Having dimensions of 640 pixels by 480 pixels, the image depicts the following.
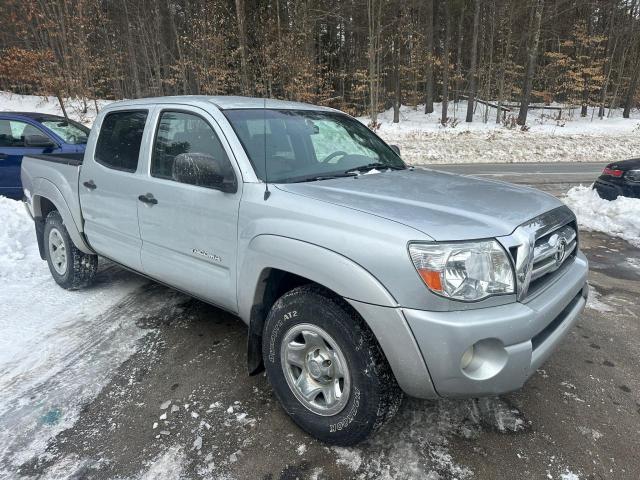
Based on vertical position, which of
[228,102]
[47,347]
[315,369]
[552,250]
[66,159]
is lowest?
[47,347]

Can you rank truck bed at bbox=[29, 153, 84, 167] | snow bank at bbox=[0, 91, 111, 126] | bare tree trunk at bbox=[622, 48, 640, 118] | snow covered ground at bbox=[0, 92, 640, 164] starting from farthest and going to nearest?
bare tree trunk at bbox=[622, 48, 640, 118] → snow bank at bbox=[0, 91, 111, 126] → snow covered ground at bbox=[0, 92, 640, 164] → truck bed at bbox=[29, 153, 84, 167]

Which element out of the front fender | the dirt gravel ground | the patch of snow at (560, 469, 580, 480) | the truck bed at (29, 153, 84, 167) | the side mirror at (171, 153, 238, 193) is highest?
the side mirror at (171, 153, 238, 193)

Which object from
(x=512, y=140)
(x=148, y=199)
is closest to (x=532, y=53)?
(x=512, y=140)

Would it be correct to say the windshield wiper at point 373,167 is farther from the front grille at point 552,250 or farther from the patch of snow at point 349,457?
the patch of snow at point 349,457

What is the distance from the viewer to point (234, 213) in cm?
280

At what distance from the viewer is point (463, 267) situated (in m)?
2.09

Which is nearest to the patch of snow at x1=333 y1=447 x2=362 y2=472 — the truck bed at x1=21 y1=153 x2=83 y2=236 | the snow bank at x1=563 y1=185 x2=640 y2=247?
the truck bed at x1=21 y1=153 x2=83 y2=236

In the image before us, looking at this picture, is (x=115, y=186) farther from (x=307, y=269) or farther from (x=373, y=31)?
(x=373, y=31)

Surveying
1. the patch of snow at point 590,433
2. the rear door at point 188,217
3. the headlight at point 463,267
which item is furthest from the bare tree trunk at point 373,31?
the headlight at point 463,267

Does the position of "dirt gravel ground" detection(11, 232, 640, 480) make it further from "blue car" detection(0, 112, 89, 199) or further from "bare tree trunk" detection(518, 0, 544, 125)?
"bare tree trunk" detection(518, 0, 544, 125)

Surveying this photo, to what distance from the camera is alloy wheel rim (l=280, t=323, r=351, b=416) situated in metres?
2.38

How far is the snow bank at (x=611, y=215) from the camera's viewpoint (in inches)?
258

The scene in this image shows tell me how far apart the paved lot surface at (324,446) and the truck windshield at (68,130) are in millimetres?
6263

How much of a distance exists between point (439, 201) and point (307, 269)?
0.84 meters
